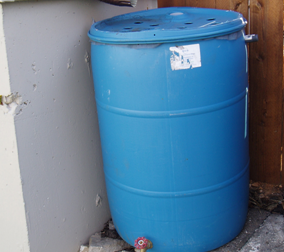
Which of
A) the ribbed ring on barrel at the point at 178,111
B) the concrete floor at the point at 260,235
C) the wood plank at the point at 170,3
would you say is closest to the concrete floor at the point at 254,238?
the concrete floor at the point at 260,235

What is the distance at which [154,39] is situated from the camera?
1439 millimetres

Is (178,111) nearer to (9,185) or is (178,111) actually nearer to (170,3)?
(9,185)

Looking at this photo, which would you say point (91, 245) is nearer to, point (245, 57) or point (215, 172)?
point (215, 172)

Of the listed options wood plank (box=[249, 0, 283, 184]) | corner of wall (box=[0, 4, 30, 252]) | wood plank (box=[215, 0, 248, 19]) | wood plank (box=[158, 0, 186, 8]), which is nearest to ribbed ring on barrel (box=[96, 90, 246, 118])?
corner of wall (box=[0, 4, 30, 252])

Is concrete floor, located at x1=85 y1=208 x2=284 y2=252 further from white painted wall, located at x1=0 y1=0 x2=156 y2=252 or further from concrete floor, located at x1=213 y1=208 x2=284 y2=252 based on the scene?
white painted wall, located at x1=0 y1=0 x2=156 y2=252

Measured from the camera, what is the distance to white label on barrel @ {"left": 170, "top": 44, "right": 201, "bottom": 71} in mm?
1449

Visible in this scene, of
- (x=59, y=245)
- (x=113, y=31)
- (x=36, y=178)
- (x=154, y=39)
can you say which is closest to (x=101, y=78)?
(x=113, y=31)

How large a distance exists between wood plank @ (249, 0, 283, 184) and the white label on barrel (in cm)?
76

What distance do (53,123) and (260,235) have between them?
115cm

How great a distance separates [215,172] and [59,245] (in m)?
0.83

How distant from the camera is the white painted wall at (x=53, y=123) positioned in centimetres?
158

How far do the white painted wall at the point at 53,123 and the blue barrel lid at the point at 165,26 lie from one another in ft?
0.52

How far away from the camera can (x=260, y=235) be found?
6.26 feet

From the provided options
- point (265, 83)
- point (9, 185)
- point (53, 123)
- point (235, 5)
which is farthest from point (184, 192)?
point (235, 5)
